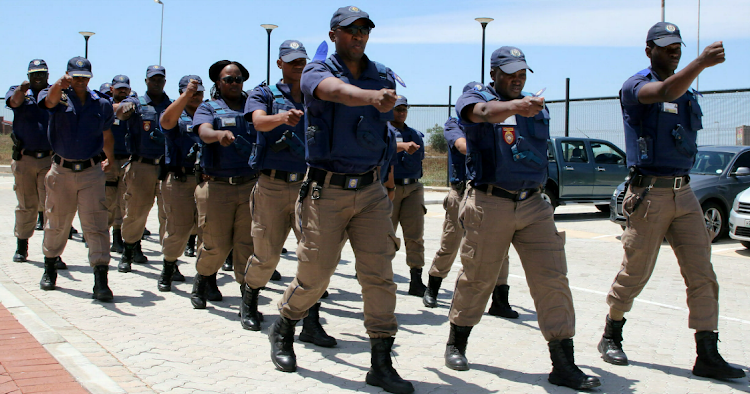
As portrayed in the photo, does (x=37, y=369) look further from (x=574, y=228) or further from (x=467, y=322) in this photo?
(x=574, y=228)

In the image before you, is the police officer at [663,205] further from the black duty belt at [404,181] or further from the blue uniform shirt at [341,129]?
the black duty belt at [404,181]

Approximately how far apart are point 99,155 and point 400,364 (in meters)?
3.92

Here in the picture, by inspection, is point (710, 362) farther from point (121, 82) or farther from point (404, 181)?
point (121, 82)

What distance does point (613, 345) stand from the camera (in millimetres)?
5043

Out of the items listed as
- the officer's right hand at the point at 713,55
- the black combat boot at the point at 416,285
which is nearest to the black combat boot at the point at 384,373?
the officer's right hand at the point at 713,55

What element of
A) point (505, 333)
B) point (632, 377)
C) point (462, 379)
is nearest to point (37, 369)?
point (462, 379)

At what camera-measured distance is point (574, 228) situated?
14.3 metres

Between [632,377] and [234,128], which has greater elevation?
[234,128]

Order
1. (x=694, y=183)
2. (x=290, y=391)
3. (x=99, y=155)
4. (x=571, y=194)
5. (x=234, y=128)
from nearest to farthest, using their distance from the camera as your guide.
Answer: (x=290, y=391) → (x=234, y=128) → (x=99, y=155) → (x=694, y=183) → (x=571, y=194)

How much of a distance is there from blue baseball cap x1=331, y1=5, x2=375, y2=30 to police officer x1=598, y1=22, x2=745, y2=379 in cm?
190

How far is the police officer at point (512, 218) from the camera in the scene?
4.47 metres

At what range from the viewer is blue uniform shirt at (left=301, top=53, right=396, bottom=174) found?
170 inches

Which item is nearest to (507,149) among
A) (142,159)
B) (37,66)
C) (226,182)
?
(226,182)

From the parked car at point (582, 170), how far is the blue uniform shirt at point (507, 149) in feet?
35.3
